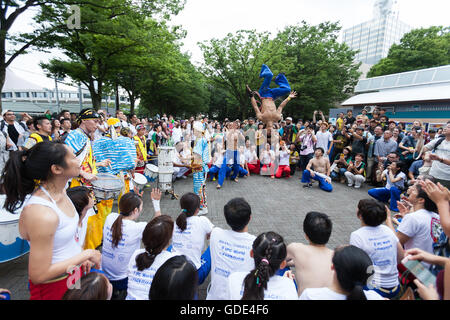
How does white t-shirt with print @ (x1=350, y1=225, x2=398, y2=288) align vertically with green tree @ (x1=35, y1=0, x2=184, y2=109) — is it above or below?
below

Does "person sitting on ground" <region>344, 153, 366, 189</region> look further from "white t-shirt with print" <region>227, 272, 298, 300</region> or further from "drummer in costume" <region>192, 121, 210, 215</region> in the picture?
"white t-shirt with print" <region>227, 272, 298, 300</region>

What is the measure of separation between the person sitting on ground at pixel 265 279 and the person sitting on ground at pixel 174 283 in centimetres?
35

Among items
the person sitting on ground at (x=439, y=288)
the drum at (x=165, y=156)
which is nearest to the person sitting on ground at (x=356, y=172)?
the drum at (x=165, y=156)

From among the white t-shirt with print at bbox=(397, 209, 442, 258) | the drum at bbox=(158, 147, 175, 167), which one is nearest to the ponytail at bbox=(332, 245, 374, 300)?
the white t-shirt with print at bbox=(397, 209, 442, 258)

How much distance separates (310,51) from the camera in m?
22.5

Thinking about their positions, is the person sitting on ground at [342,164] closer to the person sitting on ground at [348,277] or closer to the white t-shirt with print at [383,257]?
the white t-shirt with print at [383,257]

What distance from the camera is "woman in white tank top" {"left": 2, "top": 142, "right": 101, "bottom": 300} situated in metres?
1.43

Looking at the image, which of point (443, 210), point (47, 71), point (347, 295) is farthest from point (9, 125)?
point (47, 71)

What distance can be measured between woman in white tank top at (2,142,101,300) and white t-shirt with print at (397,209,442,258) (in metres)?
2.99

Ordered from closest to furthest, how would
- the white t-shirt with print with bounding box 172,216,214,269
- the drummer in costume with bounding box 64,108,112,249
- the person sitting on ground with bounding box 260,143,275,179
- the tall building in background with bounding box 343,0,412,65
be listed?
the white t-shirt with print with bounding box 172,216,214,269 < the drummer in costume with bounding box 64,108,112,249 < the person sitting on ground with bounding box 260,143,275,179 < the tall building in background with bounding box 343,0,412,65

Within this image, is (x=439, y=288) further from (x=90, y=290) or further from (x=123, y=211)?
(x=123, y=211)

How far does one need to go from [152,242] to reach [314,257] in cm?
139

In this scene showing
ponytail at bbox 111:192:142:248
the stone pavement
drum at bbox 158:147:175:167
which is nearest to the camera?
ponytail at bbox 111:192:142:248

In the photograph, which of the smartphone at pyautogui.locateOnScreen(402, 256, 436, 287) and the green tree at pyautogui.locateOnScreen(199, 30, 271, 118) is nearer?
the smartphone at pyautogui.locateOnScreen(402, 256, 436, 287)
